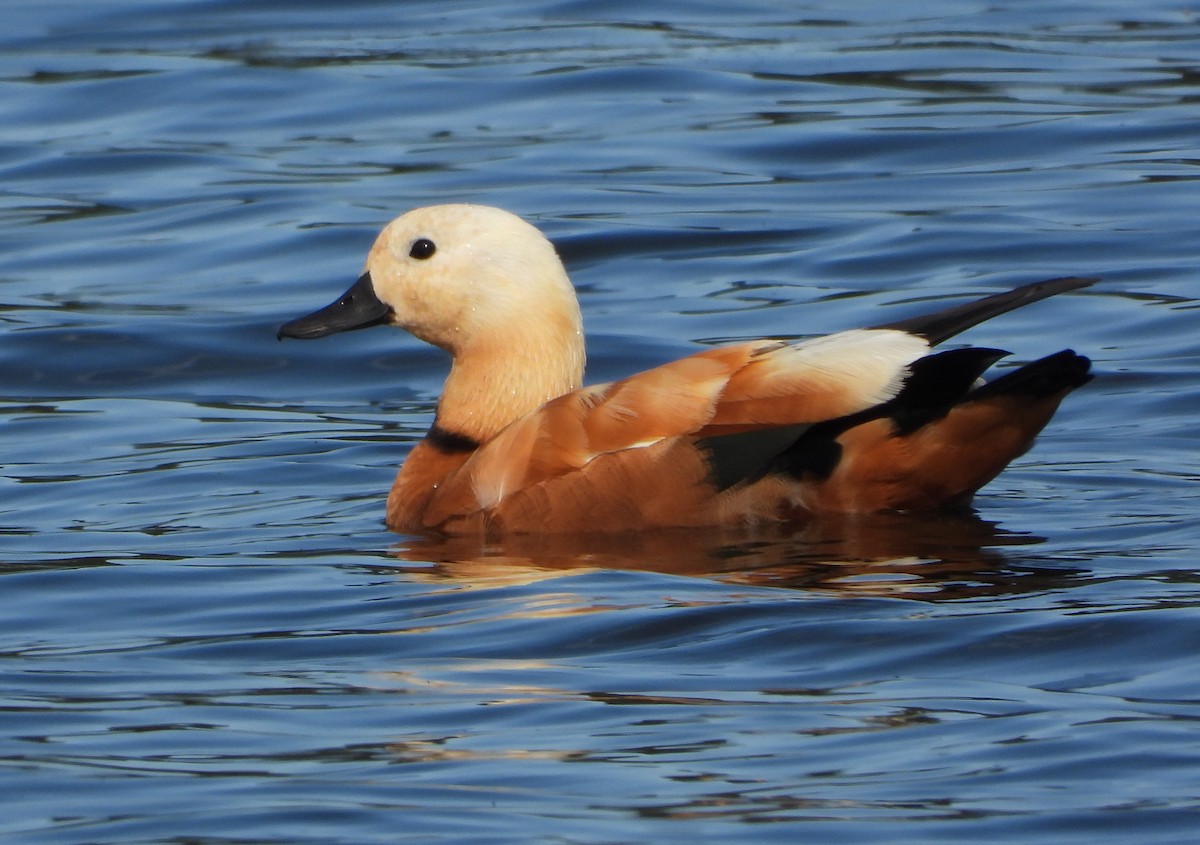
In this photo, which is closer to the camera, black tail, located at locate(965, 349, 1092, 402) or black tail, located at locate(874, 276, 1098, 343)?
black tail, located at locate(874, 276, 1098, 343)

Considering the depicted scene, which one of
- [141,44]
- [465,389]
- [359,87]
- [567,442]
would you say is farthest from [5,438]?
[141,44]

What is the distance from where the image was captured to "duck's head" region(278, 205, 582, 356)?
27.7ft

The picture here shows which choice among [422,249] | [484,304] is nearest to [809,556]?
[484,304]

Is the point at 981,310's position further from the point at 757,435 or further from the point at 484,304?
the point at 484,304

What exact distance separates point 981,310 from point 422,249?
7.69 feet

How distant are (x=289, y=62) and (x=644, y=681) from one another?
12852mm

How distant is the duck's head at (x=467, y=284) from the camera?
8.45 meters

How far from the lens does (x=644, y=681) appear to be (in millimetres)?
5906

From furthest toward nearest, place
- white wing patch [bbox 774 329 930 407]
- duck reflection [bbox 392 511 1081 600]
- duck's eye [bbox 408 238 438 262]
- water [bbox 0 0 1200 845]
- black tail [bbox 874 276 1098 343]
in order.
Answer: duck's eye [bbox 408 238 438 262]
white wing patch [bbox 774 329 930 407]
black tail [bbox 874 276 1098 343]
duck reflection [bbox 392 511 1081 600]
water [bbox 0 0 1200 845]

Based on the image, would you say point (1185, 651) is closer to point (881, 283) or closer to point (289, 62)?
point (881, 283)

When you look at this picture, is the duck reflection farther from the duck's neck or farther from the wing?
the duck's neck

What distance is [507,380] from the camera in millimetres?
8547

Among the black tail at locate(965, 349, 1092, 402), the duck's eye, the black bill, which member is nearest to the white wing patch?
the black tail at locate(965, 349, 1092, 402)

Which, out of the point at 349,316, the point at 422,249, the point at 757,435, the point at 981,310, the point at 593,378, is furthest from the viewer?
the point at 593,378
